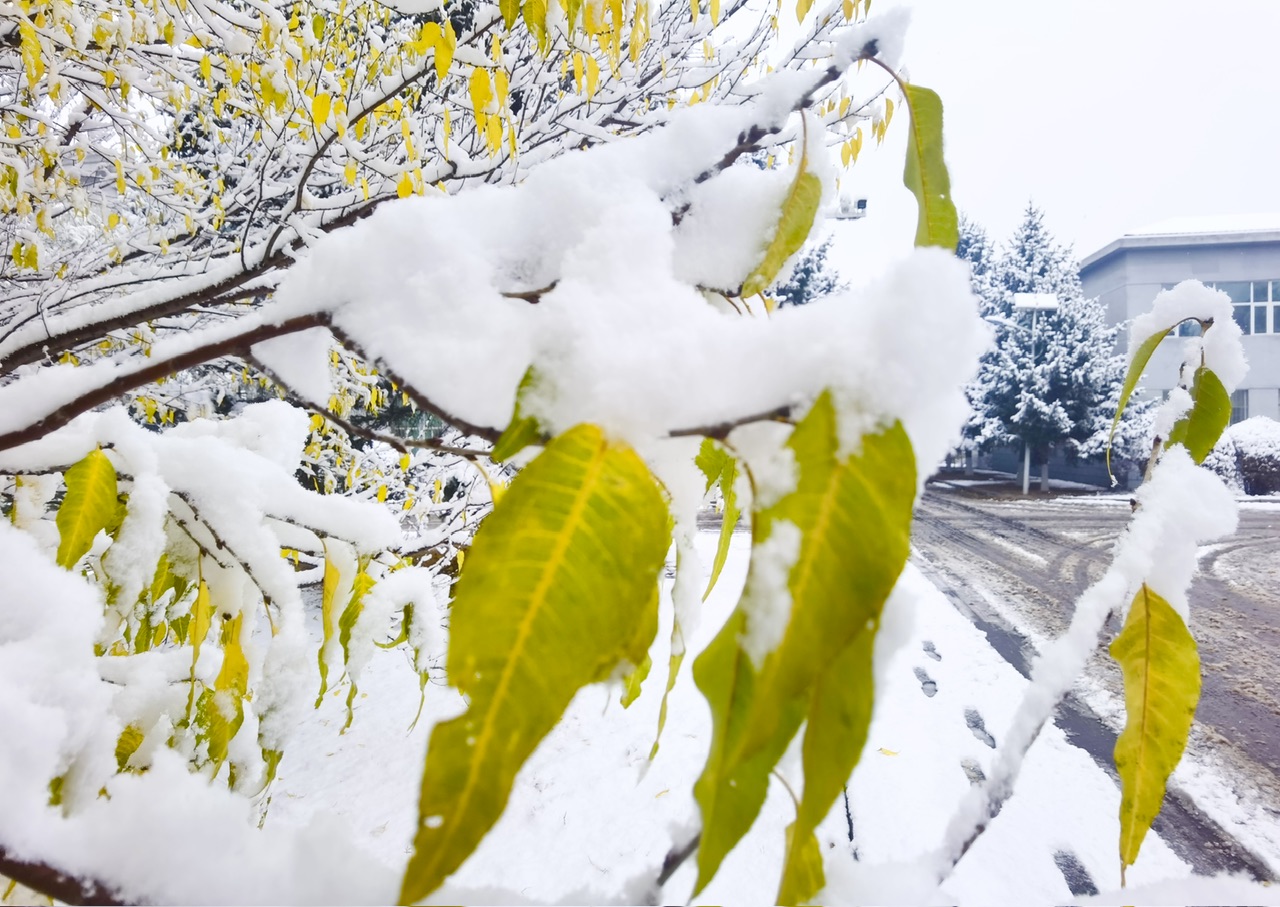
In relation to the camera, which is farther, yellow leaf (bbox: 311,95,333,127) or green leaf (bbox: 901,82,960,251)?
yellow leaf (bbox: 311,95,333,127)

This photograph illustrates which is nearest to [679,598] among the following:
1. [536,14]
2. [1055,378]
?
[536,14]

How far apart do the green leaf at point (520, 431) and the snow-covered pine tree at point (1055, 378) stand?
1608 cm

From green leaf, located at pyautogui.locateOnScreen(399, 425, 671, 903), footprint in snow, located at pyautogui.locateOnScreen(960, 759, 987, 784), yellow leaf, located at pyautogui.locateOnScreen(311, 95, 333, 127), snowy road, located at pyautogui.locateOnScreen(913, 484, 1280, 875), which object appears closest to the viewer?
green leaf, located at pyautogui.locateOnScreen(399, 425, 671, 903)

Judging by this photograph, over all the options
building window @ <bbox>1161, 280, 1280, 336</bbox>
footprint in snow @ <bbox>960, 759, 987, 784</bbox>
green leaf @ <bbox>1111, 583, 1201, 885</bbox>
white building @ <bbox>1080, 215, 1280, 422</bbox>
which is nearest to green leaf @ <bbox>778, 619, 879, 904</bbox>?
green leaf @ <bbox>1111, 583, 1201, 885</bbox>

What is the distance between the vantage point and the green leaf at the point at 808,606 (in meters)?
0.20

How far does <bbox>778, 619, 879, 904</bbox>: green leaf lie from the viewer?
0.74 feet

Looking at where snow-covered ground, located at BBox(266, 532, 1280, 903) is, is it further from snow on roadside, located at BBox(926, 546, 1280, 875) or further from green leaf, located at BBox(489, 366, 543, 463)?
green leaf, located at BBox(489, 366, 543, 463)

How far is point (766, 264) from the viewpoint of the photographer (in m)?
0.39

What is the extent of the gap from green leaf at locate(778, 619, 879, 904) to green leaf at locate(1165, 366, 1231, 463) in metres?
0.36

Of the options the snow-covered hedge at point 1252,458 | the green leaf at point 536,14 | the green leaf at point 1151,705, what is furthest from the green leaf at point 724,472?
the snow-covered hedge at point 1252,458

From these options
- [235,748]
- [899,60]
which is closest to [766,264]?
[899,60]

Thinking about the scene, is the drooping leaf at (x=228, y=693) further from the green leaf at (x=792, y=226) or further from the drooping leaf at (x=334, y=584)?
the green leaf at (x=792, y=226)

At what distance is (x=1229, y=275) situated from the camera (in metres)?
17.4

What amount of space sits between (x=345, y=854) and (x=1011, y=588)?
24.3 ft
